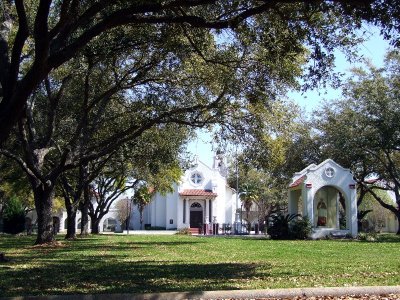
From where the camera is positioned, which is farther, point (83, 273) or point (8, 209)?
point (8, 209)

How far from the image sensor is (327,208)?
3884 centimetres

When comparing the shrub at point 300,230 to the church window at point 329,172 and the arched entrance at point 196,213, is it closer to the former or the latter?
the church window at point 329,172

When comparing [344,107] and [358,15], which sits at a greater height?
[344,107]

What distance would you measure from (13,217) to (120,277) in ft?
157

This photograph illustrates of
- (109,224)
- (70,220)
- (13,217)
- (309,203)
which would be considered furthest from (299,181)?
(109,224)

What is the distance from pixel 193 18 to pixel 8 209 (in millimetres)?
49950

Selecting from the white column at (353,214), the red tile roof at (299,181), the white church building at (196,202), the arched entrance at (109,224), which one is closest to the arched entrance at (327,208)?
the white column at (353,214)

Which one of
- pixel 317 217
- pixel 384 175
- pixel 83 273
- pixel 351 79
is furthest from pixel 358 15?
pixel 384 175

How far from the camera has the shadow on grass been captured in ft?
33.0

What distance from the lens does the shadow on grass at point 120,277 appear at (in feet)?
33.0

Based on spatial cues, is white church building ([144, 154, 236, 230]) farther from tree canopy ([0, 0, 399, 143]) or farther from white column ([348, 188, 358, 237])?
tree canopy ([0, 0, 399, 143])

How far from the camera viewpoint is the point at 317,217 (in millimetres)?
37812

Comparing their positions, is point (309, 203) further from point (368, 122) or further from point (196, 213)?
point (196, 213)

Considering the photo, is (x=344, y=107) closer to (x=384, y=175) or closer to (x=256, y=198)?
(x=384, y=175)
